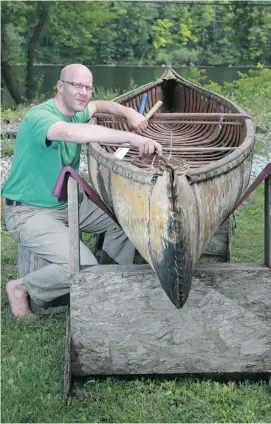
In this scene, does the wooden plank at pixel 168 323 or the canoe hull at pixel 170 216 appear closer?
the canoe hull at pixel 170 216

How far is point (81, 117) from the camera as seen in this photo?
197 inches

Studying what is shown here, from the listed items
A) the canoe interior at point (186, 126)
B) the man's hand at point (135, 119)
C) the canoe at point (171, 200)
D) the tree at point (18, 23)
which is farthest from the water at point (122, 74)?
the canoe at point (171, 200)

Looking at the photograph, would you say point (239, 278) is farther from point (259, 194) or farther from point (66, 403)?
point (259, 194)

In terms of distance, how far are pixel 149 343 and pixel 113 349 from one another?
20cm

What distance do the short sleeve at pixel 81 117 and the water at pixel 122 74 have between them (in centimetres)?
2079

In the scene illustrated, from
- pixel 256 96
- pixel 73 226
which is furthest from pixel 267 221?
pixel 256 96

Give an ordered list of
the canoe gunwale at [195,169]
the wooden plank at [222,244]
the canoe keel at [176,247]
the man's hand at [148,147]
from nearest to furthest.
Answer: the canoe keel at [176,247], the canoe gunwale at [195,169], the man's hand at [148,147], the wooden plank at [222,244]

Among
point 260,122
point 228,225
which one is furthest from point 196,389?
point 260,122

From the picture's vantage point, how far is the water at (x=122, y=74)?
27.6 m

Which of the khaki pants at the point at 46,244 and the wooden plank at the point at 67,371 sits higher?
the khaki pants at the point at 46,244

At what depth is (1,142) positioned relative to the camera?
392 inches

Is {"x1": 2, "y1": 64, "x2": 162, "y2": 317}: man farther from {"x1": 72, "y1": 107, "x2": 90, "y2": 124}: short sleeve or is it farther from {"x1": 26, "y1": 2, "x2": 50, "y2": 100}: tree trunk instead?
{"x1": 26, "y1": 2, "x2": 50, "y2": 100}: tree trunk

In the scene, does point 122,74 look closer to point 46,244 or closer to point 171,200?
point 46,244

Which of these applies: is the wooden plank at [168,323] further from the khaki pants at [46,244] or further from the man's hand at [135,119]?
the man's hand at [135,119]
